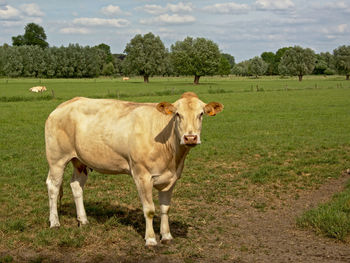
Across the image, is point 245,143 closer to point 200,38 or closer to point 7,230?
point 7,230

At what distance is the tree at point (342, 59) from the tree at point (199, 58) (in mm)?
45861

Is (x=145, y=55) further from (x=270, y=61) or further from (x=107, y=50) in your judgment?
(x=270, y=61)

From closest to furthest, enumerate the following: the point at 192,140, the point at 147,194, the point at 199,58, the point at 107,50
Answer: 1. the point at 192,140
2. the point at 147,194
3. the point at 199,58
4. the point at 107,50

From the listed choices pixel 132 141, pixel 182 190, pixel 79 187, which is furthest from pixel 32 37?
pixel 132 141

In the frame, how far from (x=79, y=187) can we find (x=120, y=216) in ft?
3.41

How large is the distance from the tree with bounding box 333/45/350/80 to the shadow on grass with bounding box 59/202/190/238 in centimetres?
11134

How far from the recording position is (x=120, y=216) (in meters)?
7.62

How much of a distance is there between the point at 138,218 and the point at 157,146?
6.93 feet

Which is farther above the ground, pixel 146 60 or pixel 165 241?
pixel 146 60

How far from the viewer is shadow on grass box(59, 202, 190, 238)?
6.99m

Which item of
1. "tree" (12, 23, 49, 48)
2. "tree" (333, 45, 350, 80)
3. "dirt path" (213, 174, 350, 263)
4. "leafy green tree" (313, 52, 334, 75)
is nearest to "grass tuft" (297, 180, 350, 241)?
"dirt path" (213, 174, 350, 263)

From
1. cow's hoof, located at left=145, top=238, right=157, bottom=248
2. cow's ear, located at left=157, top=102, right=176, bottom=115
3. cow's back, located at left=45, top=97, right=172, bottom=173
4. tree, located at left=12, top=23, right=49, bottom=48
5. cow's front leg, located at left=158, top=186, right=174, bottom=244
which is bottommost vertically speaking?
cow's hoof, located at left=145, top=238, right=157, bottom=248

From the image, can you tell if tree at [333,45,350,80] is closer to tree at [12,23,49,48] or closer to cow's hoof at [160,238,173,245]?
tree at [12,23,49,48]

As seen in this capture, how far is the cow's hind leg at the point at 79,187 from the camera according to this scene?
7094 millimetres
